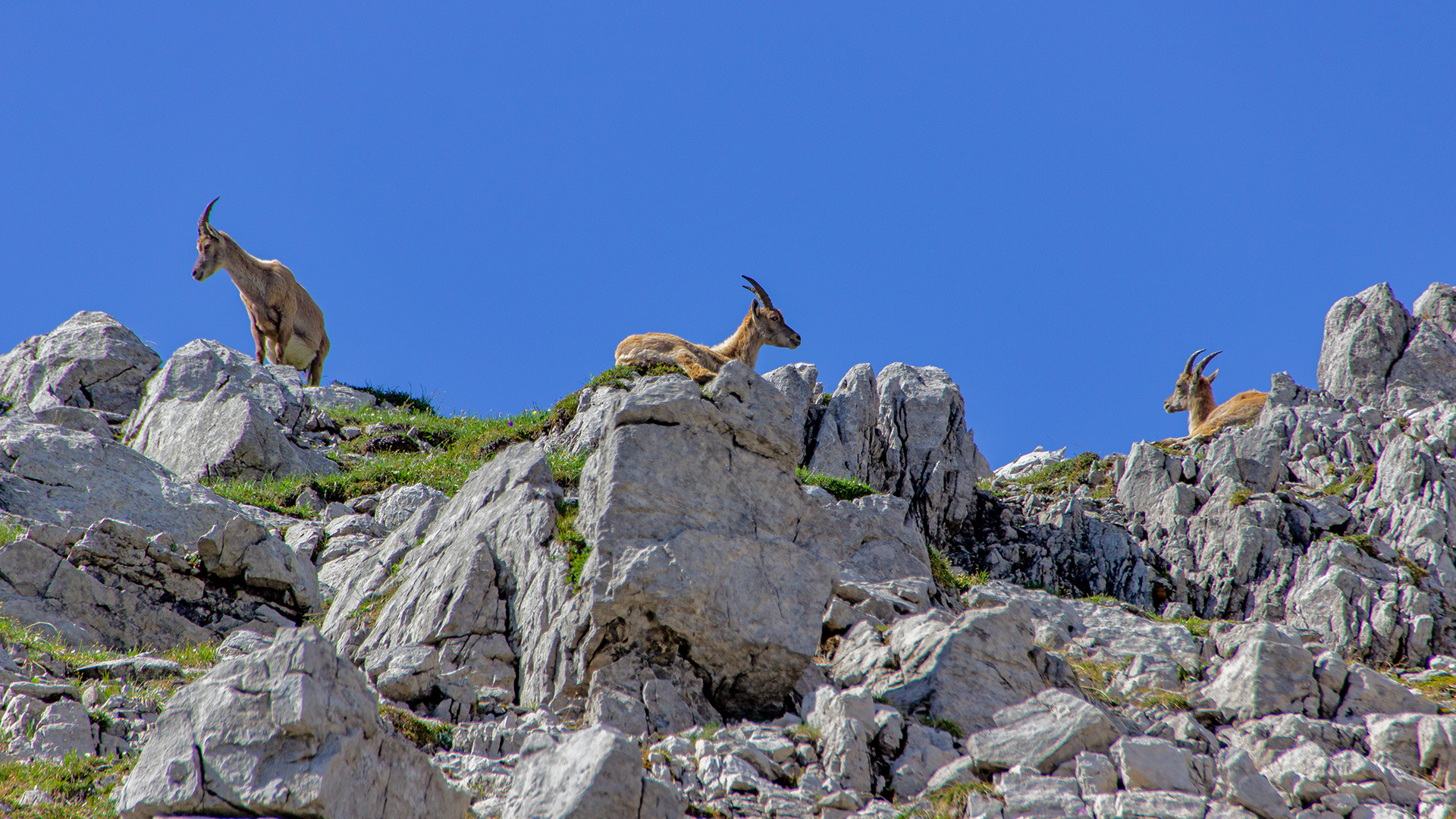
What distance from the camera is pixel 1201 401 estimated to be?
47.3 metres

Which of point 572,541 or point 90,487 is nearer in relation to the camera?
point 572,541

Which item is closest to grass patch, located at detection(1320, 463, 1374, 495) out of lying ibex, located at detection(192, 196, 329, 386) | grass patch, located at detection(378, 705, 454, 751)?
grass patch, located at detection(378, 705, 454, 751)

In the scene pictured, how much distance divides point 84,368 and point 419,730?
2179cm

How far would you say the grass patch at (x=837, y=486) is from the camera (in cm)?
2025

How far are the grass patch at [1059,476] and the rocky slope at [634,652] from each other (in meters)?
12.8

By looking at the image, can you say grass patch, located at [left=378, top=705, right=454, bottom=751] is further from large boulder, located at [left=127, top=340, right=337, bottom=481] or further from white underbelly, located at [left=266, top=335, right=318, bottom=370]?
white underbelly, located at [left=266, top=335, right=318, bottom=370]

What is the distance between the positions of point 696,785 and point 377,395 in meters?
27.2

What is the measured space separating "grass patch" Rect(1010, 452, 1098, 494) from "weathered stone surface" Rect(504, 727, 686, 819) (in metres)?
29.5

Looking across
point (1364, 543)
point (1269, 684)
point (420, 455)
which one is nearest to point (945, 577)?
point (1269, 684)

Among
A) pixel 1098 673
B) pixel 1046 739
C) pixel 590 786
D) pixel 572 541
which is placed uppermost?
pixel 1098 673

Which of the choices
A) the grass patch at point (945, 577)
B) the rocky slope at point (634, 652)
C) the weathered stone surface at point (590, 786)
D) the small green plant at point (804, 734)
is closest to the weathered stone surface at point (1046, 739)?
the rocky slope at point (634, 652)

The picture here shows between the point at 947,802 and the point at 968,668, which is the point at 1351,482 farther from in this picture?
the point at 947,802

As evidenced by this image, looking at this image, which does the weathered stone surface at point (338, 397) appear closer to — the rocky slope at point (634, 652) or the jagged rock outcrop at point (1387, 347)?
the rocky slope at point (634, 652)

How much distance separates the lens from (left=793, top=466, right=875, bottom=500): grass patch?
2025cm
